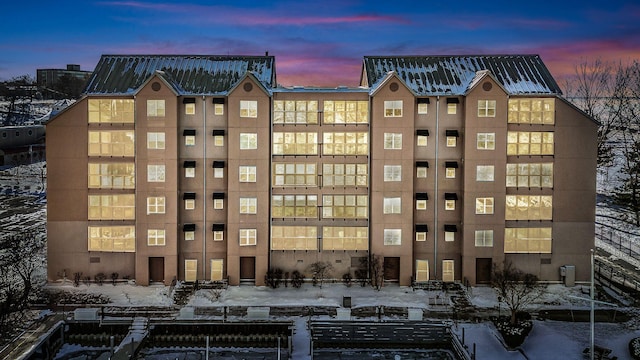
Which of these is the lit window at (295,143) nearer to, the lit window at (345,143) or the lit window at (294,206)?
the lit window at (345,143)

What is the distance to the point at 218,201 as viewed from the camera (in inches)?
1709

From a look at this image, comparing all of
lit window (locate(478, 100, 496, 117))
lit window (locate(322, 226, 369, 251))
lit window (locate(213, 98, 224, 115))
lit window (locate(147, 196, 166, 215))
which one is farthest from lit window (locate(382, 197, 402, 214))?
lit window (locate(147, 196, 166, 215))

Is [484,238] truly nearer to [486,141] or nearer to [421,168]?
[421,168]

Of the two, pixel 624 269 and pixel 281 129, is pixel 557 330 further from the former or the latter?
pixel 281 129

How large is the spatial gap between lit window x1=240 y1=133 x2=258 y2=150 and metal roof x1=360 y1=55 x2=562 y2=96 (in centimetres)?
984

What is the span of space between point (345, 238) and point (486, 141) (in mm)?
12696

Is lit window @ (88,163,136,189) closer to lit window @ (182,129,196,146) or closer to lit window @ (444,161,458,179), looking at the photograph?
lit window @ (182,129,196,146)

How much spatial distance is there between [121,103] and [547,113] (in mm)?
31573

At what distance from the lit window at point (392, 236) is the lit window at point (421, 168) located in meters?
4.48

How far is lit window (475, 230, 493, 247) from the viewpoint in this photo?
42.8m

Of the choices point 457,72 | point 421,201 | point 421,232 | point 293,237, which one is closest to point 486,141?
point 421,201

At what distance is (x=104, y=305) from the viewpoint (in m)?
38.2

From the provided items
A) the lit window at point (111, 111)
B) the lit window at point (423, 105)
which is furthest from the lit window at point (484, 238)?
the lit window at point (111, 111)

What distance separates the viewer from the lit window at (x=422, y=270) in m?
43.5
